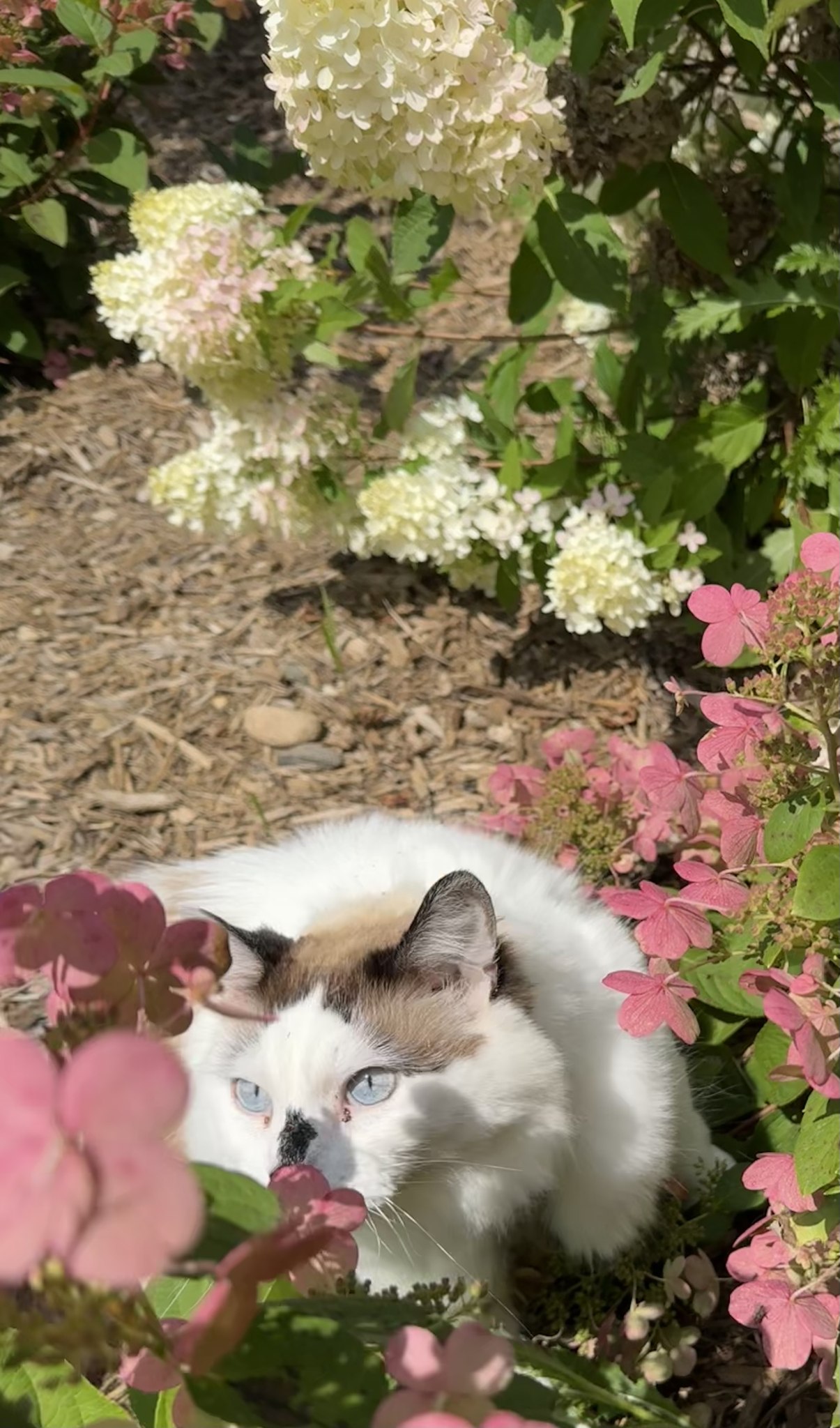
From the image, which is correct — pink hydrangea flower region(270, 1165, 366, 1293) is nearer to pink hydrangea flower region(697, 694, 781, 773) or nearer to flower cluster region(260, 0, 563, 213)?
pink hydrangea flower region(697, 694, 781, 773)

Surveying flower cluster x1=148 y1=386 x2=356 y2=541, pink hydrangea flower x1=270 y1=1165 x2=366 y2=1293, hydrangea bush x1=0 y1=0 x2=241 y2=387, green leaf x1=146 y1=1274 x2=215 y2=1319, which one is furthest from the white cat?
hydrangea bush x1=0 y1=0 x2=241 y2=387

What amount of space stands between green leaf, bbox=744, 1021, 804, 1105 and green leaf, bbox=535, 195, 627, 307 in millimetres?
1078

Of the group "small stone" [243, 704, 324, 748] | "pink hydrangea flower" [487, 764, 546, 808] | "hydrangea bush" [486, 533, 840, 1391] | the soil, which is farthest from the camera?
"small stone" [243, 704, 324, 748]

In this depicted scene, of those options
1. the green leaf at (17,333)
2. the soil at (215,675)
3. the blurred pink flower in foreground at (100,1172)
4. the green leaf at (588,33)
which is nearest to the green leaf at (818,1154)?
the blurred pink flower in foreground at (100,1172)

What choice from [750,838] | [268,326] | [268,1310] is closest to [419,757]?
[268,326]

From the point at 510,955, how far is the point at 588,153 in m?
1.24

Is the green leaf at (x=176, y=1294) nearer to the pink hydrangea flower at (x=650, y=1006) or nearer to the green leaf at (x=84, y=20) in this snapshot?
the pink hydrangea flower at (x=650, y=1006)

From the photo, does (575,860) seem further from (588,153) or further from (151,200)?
(151,200)

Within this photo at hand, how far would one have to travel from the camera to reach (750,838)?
1.07 m

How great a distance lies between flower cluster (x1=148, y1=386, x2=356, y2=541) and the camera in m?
2.02

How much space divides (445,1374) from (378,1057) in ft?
2.43

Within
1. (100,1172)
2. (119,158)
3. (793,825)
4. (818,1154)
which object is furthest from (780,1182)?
(119,158)

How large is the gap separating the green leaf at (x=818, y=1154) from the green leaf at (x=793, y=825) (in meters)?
0.23

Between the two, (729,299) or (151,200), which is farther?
(151,200)
